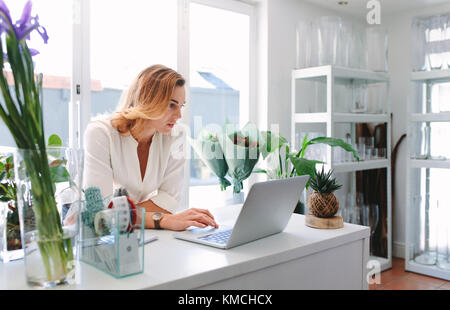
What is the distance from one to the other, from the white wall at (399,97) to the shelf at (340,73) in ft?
2.01

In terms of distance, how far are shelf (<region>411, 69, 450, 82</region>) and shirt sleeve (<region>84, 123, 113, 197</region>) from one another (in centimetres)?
271

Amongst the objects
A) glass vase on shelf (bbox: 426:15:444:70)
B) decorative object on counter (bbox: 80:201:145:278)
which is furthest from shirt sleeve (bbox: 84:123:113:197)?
glass vase on shelf (bbox: 426:15:444:70)

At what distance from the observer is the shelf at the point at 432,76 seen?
324 cm

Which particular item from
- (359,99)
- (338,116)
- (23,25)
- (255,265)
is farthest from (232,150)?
(359,99)

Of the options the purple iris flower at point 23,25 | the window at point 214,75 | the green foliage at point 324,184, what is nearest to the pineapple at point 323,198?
the green foliage at point 324,184

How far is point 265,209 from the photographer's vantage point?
1186mm

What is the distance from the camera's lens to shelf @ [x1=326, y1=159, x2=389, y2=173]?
3.14 metres

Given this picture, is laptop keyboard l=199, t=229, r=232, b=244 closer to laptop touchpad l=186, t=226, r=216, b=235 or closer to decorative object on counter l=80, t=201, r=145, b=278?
laptop touchpad l=186, t=226, r=216, b=235

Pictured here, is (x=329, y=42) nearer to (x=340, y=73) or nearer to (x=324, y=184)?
(x=340, y=73)

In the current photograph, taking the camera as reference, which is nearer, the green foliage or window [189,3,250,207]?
the green foliage

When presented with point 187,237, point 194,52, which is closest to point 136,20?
point 194,52

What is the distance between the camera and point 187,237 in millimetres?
1268

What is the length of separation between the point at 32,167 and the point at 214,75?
2362mm

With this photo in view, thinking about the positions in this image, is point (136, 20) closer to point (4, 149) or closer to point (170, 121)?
point (170, 121)
